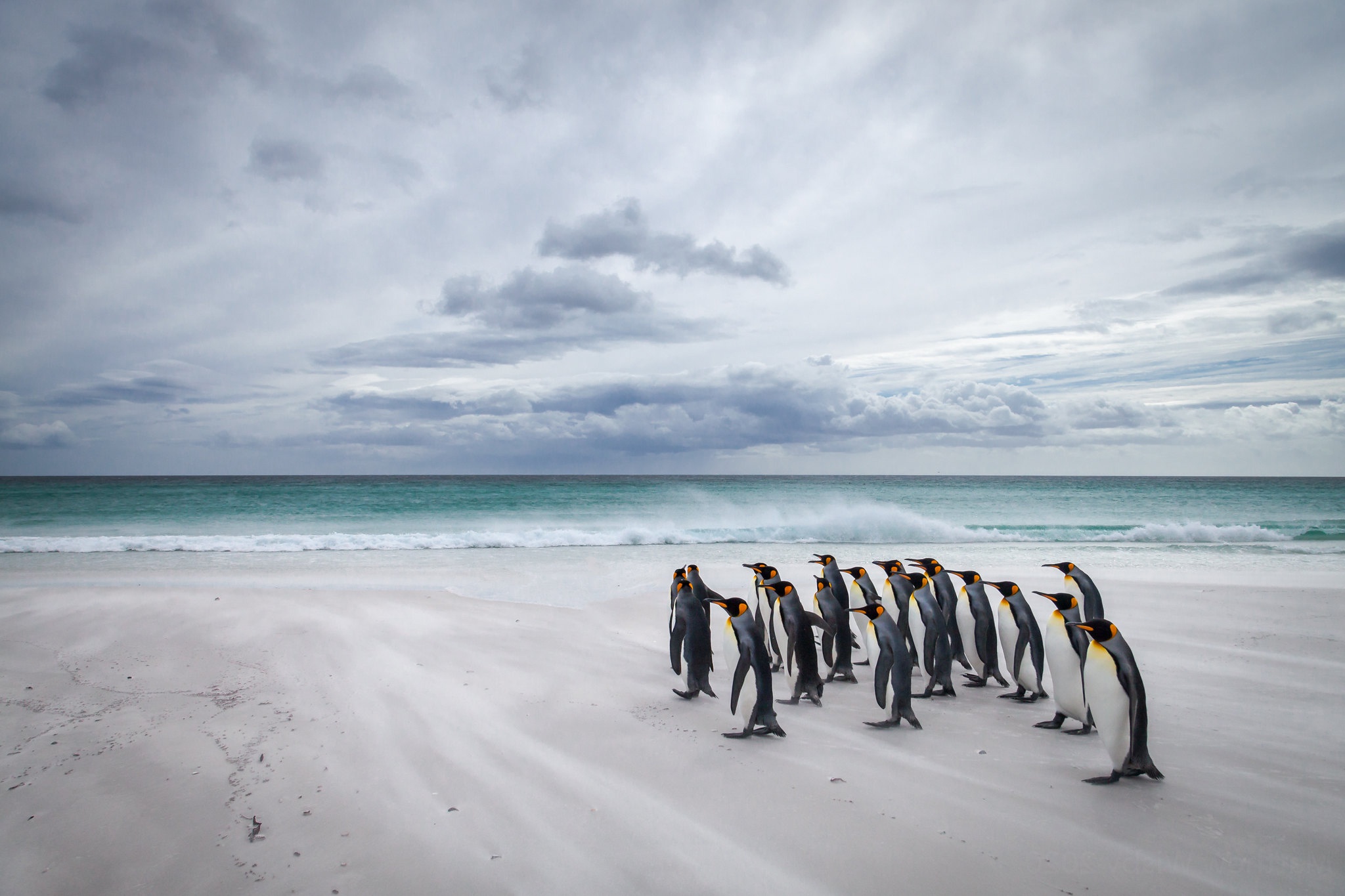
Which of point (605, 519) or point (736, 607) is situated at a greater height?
point (736, 607)

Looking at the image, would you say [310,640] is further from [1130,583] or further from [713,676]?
[1130,583]

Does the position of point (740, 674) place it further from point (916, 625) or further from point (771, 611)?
point (916, 625)

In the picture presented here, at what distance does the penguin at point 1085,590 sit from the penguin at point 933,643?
970 millimetres

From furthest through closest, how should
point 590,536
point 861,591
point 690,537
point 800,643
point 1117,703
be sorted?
point 690,537 < point 590,536 < point 861,591 < point 800,643 < point 1117,703

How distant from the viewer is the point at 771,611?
485 cm

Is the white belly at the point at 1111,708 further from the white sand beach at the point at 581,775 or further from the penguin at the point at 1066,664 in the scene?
the penguin at the point at 1066,664

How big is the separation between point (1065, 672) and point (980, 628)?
93cm

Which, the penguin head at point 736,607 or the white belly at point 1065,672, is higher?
the penguin head at point 736,607

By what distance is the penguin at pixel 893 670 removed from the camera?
3.76 metres

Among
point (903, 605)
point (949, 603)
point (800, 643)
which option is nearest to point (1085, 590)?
point (949, 603)

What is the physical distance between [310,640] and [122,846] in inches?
119

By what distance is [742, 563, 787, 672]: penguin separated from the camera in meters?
4.73

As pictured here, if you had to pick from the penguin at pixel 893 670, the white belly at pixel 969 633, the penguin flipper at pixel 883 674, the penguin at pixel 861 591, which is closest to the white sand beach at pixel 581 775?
the penguin at pixel 893 670

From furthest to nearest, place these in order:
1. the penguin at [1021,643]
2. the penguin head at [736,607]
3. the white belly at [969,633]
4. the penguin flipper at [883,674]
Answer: the white belly at [969,633]
the penguin at [1021,643]
the penguin head at [736,607]
the penguin flipper at [883,674]
